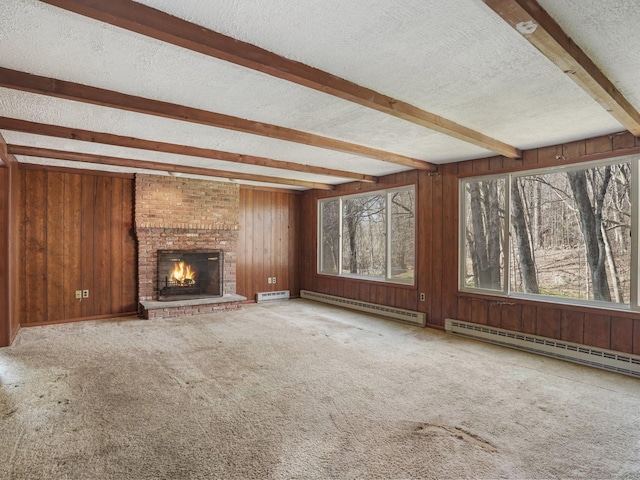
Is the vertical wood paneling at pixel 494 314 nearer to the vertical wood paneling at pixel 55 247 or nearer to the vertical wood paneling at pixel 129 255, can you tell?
the vertical wood paneling at pixel 129 255

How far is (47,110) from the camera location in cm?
296

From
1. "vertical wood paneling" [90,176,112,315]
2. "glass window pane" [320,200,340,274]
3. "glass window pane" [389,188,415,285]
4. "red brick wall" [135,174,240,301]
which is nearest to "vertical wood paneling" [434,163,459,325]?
"glass window pane" [389,188,415,285]

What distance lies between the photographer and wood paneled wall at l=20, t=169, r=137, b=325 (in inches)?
205

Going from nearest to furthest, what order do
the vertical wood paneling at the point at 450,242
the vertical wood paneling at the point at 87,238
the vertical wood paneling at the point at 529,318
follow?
the vertical wood paneling at the point at 529,318 → the vertical wood paneling at the point at 450,242 → the vertical wood paneling at the point at 87,238

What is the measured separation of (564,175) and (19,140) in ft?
20.4

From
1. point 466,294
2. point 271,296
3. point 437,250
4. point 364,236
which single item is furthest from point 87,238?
point 466,294

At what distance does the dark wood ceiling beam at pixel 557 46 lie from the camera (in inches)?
61.4

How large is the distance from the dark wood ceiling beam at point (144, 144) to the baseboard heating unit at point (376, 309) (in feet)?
7.54

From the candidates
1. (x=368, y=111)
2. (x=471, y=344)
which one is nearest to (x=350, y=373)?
(x=471, y=344)

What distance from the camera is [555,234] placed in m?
4.41

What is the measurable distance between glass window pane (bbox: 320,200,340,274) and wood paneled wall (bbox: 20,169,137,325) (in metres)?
3.51

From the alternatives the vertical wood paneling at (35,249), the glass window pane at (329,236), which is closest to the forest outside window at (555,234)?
the glass window pane at (329,236)

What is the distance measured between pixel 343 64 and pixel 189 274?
5243mm

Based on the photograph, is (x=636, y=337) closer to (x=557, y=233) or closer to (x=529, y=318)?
(x=529, y=318)
